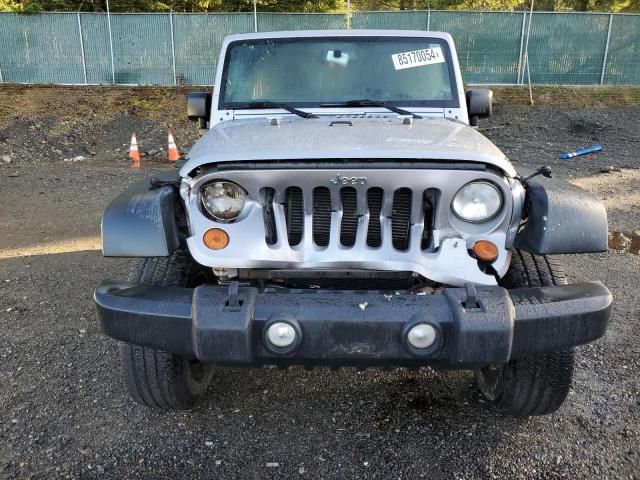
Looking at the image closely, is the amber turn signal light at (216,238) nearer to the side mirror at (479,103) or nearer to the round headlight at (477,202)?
the round headlight at (477,202)

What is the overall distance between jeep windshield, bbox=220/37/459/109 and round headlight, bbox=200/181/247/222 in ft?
4.53

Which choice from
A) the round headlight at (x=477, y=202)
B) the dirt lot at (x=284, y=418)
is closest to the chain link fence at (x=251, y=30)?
the dirt lot at (x=284, y=418)

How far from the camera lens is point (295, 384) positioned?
133 inches

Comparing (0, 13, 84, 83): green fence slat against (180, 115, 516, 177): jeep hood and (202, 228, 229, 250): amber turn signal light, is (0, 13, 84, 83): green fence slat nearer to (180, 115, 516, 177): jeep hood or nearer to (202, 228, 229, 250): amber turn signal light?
(180, 115, 516, 177): jeep hood

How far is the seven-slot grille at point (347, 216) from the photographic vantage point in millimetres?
2594

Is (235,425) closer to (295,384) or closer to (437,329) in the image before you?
(295,384)

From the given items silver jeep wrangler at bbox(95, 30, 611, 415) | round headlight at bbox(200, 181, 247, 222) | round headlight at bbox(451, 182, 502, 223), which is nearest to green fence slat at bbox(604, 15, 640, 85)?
silver jeep wrangler at bbox(95, 30, 611, 415)

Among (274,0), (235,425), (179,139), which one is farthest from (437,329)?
(274,0)

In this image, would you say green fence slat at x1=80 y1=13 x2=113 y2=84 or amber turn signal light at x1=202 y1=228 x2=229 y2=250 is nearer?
amber turn signal light at x1=202 y1=228 x2=229 y2=250

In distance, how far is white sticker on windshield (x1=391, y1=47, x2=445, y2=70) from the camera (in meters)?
3.93

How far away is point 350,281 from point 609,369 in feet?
5.98

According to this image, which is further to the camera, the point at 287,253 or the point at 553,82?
the point at 553,82

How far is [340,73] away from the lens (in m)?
3.92

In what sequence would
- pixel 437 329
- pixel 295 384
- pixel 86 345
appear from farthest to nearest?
pixel 86 345 → pixel 295 384 → pixel 437 329
